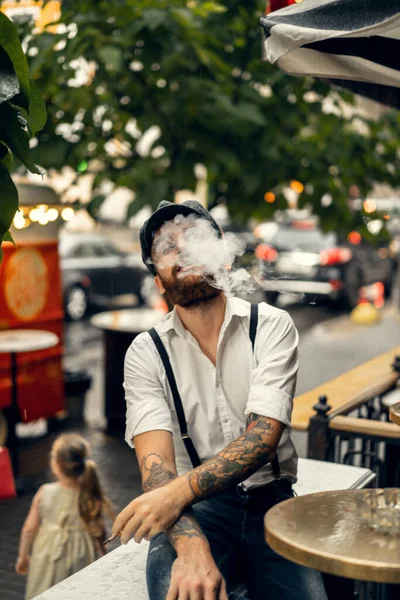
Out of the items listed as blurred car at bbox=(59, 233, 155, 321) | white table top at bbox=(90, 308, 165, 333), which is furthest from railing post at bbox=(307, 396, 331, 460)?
blurred car at bbox=(59, 233, 155, 321)

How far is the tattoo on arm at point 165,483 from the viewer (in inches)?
100.0

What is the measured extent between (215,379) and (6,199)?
101cm

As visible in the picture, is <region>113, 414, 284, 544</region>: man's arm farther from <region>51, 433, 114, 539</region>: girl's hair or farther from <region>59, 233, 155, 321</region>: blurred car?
<region>59, 233, 155, 321</region>: blurred car

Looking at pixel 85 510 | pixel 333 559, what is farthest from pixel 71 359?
pixel 333 559

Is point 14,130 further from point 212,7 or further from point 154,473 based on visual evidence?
point 212,7

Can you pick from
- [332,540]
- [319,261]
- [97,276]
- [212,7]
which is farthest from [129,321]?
[319,261]

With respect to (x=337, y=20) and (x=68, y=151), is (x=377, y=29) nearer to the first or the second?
(x=337, y=20)

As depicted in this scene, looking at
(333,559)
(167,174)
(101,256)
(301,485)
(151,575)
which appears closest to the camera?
(333,559)

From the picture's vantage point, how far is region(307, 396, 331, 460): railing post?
425cm

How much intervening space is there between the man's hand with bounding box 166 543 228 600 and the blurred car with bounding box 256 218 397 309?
14.2m

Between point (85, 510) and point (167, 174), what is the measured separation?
2.23 metres

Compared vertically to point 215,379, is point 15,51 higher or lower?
higher

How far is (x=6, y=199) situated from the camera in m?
2.33

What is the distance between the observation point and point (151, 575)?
8.59 ft
